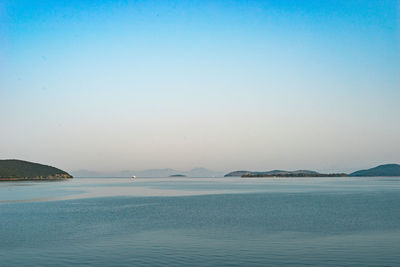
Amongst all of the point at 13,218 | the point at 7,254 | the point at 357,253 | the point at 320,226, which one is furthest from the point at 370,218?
the point at 13,218

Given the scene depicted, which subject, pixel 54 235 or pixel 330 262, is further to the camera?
pixel 54 235

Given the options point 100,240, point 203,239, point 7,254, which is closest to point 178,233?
point 203,239

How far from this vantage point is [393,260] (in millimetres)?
18875

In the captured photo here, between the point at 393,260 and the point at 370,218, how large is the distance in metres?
18.0

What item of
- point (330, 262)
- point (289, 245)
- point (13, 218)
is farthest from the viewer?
point (13, 218)

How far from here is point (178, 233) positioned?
27.7 meters

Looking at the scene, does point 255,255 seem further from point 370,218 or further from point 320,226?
point 370,218

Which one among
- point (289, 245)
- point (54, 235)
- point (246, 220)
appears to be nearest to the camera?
point (289, 245)

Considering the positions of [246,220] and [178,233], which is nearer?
[178,233]

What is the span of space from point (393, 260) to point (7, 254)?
20817mm

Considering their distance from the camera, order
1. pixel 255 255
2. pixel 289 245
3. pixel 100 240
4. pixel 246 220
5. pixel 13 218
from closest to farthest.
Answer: pixel 255 255
pixel 289 245
pixel 100 240
pixel 246 220
pixel 13 218

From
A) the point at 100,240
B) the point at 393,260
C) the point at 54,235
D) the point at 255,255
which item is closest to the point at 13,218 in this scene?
the point at 54,235

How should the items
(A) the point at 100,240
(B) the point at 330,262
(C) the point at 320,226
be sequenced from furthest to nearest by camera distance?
(C) the point at 320,226 → (A) the point at 100,240 → (B) the point at 330,262

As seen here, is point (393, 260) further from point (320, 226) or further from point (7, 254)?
A: point (7, 254)
